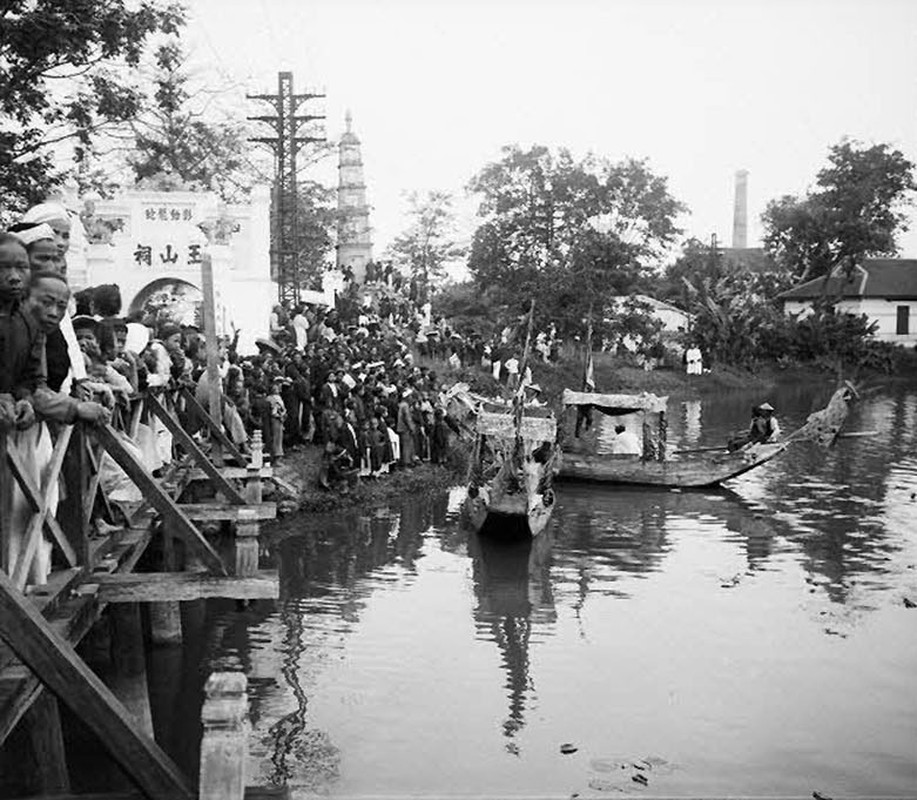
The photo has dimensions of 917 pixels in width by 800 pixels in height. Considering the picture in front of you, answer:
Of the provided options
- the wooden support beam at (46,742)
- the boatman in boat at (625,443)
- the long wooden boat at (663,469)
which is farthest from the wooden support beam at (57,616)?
the boatman in boat at (625,443)

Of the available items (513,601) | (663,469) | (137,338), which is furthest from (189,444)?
(663,469)

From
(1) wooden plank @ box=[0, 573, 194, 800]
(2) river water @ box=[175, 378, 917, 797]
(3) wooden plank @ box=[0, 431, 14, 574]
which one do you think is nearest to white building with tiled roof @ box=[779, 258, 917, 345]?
(2) river water @ box=[175, 378, 917, 797]

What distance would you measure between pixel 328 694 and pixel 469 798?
2509 mm

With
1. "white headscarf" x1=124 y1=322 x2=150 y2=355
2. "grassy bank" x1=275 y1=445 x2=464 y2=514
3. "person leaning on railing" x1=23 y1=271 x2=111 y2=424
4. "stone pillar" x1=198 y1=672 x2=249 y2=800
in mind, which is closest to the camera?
"stone pillar" x1=198 y1=672 x2=249 y2=800

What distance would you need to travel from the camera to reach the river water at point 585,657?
871 cm

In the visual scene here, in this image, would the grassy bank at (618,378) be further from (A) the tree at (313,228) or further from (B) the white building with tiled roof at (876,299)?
(A) the tree at (313,228)

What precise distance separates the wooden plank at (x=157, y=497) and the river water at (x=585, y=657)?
254 cm

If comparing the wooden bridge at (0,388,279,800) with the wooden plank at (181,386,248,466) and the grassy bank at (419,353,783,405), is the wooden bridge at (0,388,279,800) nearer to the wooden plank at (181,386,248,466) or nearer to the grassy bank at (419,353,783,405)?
the wooden plank at (181,386,248,466)

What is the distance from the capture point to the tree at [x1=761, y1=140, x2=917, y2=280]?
53.7 metres

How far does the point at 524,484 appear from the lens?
16.3m

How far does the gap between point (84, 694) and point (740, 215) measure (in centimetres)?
8958

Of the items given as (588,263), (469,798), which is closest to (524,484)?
(469,798)

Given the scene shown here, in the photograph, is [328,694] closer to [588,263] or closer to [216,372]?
[216,372]

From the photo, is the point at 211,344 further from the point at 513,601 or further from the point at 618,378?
the point at 618,378
